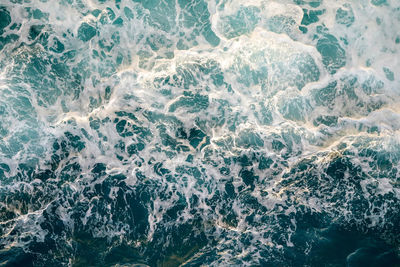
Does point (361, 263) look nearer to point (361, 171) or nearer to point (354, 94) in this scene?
point (361, 171)

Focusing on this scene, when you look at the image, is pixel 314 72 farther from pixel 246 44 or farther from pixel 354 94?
pixel 246 44

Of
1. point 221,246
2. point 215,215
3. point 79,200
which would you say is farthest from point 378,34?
point 79,200

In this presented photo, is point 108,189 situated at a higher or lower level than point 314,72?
lower

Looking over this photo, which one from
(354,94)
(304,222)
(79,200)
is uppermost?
(354,94)

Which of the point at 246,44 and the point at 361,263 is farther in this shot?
the point at 246,44

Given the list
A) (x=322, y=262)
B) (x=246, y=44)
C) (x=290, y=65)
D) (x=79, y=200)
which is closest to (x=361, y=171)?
(x=322, y=262)

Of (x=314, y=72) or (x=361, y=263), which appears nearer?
(x=361, y=263)
